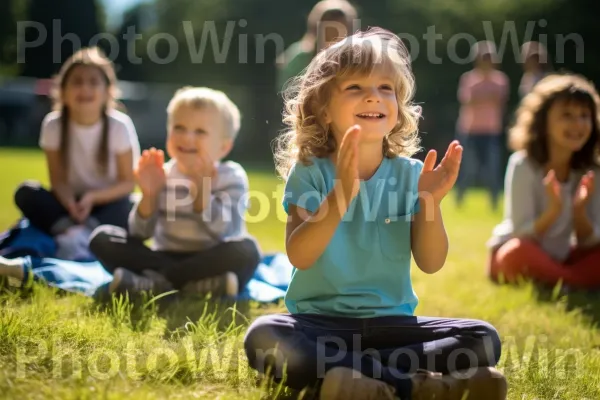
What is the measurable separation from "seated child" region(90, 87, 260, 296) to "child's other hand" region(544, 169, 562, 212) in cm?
163

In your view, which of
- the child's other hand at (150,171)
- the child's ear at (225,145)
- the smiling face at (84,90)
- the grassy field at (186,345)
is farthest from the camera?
the smiling face at (84,90)

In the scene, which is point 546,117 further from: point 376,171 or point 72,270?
point 72,270

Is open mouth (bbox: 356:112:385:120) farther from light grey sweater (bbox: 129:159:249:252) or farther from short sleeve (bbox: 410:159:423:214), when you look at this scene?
light grey sweater (bbox: 129:159:249:252)

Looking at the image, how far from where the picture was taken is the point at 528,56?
352 inches

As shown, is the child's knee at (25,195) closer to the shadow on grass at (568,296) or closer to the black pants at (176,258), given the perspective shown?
the black pants at (176,258)

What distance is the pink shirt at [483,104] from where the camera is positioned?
961 centimetres

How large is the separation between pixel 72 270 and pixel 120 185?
93 cm

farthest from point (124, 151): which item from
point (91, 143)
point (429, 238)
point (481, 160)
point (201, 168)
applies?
point (481, 160)

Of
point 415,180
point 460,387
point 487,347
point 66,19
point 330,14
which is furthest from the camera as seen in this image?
point 66,19

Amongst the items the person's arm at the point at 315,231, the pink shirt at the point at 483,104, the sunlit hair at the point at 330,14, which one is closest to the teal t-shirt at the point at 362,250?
the person's arm at the point at 315,231

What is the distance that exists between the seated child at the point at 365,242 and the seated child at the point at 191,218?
3.50 feet

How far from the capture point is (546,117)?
14.8 ft

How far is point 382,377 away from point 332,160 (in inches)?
30.6

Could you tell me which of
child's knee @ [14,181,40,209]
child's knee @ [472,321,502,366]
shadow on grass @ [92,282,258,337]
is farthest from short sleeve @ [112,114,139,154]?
child's knee @ [472,321,502,366]
